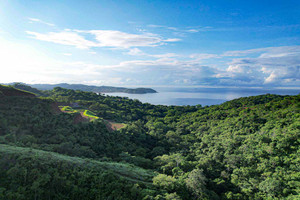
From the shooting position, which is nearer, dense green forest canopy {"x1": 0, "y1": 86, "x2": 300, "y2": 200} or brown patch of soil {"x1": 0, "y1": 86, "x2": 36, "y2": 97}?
dense green forest canopy {"x1": 0, "y1": 86, "x2": 300, "y2": 200}

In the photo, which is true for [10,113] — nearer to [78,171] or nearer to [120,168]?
[78,171]

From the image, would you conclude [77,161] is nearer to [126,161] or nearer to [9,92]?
[126,161]

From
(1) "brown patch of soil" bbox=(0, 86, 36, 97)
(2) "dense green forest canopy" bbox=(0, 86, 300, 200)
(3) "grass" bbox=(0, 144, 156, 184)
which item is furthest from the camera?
(1) "brown patch of soil" bbox=(0, 86, 36, 97)

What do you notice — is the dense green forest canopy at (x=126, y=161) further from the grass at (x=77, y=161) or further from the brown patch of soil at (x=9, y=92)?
the brown patch of soil at (x=9, y=92)

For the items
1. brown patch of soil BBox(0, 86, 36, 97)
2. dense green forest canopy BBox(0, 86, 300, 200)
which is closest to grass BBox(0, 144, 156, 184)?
dense green forest canopy BBox(0, 86, 300, 200)

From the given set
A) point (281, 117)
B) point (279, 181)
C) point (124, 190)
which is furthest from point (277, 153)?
point (124, 190)

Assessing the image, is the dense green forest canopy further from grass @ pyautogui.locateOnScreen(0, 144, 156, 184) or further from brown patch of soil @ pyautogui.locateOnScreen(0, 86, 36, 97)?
brown patch of soil @ pyautogui.locateOnScreen(0, 86, 36, 97)

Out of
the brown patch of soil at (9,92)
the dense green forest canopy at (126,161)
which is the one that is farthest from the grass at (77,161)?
the brown patch of soil at (9,92)

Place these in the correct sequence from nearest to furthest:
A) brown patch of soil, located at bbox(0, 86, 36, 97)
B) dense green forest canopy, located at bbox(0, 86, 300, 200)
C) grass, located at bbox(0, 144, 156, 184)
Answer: dense green forest canopy, located at bbox(0, 86, 300, 200) < grass, located at bbox(0, 144, 156, 184) < brown patch of soil, located at bbox(0, 86, 36, 97)

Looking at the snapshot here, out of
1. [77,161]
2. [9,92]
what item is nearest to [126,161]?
[77,161]

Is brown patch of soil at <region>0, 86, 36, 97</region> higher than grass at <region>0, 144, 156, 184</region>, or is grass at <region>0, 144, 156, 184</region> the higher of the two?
brown patch of soil at <region>0, 86, 36, 97</region>
